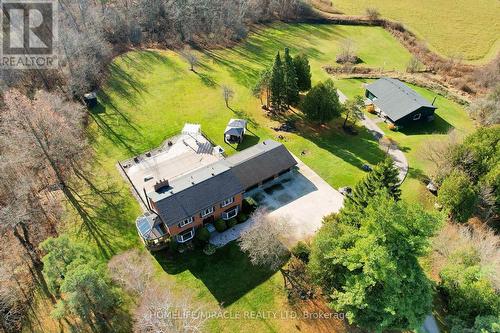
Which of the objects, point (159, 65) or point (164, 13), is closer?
point (159, 65)

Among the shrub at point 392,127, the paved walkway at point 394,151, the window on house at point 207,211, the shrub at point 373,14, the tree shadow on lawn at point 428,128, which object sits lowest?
the window on house at point 207,211

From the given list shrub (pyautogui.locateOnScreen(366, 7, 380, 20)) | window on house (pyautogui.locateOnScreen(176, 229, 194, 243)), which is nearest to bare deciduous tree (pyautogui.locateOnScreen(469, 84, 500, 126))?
shrub (pyautogui.locateOnScreen(366, 7, 380, 20))

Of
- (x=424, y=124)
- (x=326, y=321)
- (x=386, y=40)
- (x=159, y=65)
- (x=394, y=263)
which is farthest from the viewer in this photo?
(x=386, y=40)

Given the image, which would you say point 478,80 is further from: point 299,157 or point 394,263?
point 394,263

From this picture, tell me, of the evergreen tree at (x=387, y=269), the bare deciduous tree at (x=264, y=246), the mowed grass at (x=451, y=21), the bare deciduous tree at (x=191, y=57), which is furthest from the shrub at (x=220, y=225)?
the mowed grass at (x=451, y=21)

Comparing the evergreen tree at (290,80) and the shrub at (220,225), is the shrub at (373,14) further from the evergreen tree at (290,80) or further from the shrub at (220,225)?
the shrub at (220,225)

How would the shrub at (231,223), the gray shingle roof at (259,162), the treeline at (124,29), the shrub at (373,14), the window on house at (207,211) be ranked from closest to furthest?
the window on house at (207,211) < the shrub at (231,223) < the gray shingle roof at (259,162) < the treeline at (124,29) < the shrub at (373,14)

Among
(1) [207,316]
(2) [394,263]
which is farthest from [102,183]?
(2) [394,263]

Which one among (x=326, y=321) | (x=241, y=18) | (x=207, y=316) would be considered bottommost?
(x=207, y=316)
